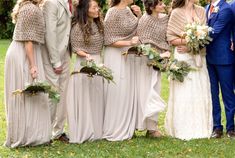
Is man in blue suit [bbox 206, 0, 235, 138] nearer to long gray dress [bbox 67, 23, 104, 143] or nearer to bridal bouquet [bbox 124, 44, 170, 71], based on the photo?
bridal bouquet [bbox 124, 44, 170, 71]

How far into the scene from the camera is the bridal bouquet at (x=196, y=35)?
757 centimetres

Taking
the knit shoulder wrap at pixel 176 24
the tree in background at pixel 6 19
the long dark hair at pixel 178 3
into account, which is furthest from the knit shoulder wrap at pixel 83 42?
the tree in background at pixel 6 19

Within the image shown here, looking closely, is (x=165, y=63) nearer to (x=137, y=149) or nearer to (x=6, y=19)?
(x=137, y=149)

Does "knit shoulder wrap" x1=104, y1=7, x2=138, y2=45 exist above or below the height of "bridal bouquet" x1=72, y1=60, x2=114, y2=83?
above

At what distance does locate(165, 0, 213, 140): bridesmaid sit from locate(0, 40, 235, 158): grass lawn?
9.1 inches

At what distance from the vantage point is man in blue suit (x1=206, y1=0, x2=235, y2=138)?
25.6 feet

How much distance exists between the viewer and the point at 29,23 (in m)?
7.26

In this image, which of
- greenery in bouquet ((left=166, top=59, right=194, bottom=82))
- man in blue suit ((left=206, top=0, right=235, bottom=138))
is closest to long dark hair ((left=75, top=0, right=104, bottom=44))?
greenery in bouquet ((left=166, top=59, right=194, bottom=82))

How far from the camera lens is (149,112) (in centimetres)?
783

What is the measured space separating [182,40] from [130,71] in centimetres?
88

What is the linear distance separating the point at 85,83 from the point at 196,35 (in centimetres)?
170

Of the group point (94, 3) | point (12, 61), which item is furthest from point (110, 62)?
point (12, 61)

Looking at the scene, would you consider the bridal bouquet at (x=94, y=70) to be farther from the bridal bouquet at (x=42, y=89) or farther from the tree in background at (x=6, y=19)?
the tree in background at (x=6, y=19)

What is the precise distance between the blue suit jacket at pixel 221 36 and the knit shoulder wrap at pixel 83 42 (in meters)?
1.63
